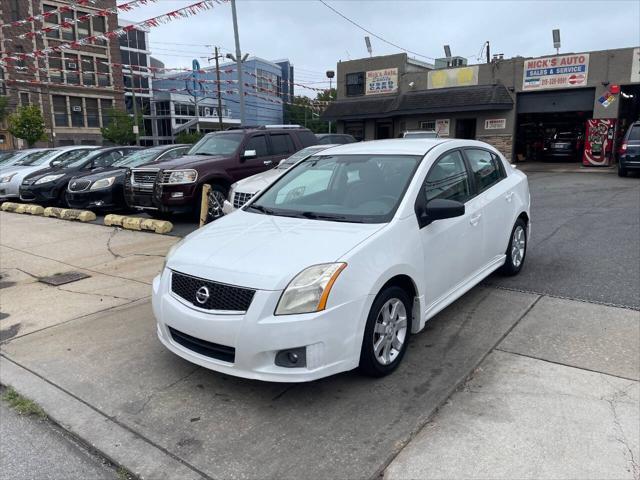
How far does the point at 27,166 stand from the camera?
14586 millimetres

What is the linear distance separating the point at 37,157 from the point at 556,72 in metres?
21.9

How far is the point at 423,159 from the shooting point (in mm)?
4309

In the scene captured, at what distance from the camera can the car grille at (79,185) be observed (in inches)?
455

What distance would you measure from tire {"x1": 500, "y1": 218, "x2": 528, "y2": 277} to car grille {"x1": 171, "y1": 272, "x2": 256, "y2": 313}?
3.60m

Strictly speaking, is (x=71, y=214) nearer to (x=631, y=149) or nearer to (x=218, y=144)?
(x=218, y=144)

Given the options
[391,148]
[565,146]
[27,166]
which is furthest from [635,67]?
[27,166]

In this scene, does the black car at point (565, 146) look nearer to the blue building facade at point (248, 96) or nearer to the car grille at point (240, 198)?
the car grille at point (240, 198)

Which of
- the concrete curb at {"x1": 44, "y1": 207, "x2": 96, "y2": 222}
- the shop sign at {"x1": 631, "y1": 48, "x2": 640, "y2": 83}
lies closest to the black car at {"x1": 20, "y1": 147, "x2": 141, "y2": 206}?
the concrete curb at {"x1": 44, "y1": 207, "x2": 96, "y2": 222}

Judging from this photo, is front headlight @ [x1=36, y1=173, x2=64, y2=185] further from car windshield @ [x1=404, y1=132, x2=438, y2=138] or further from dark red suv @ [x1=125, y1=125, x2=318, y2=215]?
car windshield @ [x1=404, y1=132, x2=438, y2=138]

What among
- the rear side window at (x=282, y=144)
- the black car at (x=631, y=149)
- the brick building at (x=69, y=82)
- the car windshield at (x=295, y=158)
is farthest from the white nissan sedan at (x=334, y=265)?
the brick building at (x=69, y=82)

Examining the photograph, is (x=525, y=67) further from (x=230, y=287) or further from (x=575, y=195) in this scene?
(x=230, y=287)

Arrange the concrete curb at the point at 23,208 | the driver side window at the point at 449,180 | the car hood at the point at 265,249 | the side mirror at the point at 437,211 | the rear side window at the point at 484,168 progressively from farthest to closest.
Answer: the concrete curb at the point at 23,208
the rear side window at the point at 484,168
the driver side window at the point at 449,180
the side mirror at the point at 437,211
the car hood at the point at 265,249

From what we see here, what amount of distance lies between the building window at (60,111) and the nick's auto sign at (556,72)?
152 feet

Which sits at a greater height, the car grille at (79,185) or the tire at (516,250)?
the car grille at (79,185)
